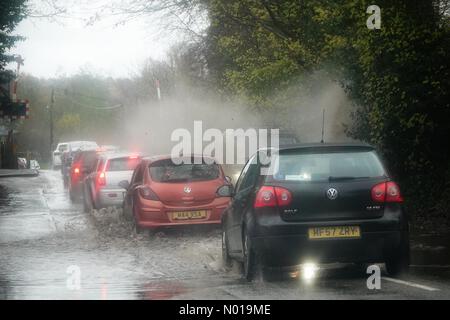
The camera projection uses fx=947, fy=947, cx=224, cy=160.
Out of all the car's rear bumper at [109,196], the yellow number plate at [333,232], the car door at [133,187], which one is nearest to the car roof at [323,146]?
the yellow number plate at [333,232]

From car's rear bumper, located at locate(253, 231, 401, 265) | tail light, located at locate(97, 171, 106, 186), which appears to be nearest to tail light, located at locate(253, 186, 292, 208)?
car's rear bumper, located at locate(253, 231, 401, 265)

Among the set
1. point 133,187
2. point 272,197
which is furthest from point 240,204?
point 133,187

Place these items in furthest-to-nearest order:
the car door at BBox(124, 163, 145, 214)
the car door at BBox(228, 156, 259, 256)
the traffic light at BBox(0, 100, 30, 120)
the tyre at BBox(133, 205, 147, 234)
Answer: the traffic light at BBox(0, 100, 30, 120), the car door at BBox(124, 163, 145, 214), the tyre at BBox(133, 205, 147, 234), the car door at BBox(228, 156, 259, 256)

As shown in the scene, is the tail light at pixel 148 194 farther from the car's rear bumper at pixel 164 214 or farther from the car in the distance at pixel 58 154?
the car in the distance at pixel 58 154

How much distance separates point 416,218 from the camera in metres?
18.0

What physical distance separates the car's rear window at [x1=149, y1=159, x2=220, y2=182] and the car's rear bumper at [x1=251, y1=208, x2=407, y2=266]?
686 centimetres

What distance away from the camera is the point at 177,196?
16.8 metres

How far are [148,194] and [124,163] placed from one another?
6.88 meters

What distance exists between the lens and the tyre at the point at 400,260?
10398mm

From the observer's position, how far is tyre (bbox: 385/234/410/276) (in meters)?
10.4

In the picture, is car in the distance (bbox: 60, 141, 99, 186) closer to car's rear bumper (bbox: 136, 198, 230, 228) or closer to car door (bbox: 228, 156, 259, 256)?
car's rear bumper (bbox: 136, 198, 230, 228)

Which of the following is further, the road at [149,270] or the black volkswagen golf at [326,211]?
the black volkswagen golf at [326,211]

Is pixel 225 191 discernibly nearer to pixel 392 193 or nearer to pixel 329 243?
pixel 329 243
